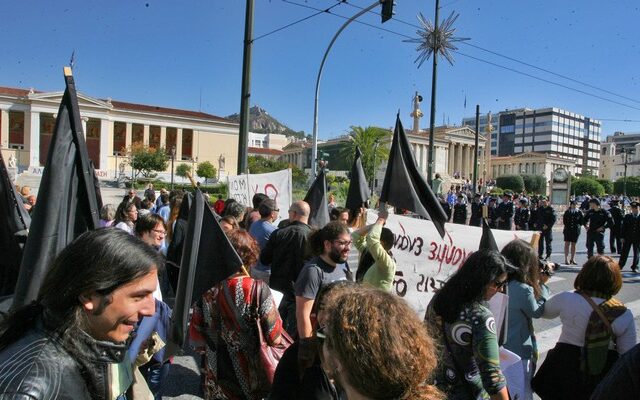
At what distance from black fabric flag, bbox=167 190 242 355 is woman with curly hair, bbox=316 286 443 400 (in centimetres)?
138

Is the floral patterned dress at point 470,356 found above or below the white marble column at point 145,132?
below

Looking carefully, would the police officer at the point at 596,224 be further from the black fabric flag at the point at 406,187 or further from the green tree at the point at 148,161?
the green tree at the point at 148,161

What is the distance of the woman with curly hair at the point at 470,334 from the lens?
244 centimetres

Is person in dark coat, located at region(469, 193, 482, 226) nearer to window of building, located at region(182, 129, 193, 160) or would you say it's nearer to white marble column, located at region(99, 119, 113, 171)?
white marble column, located at region(99, 119, 113, 171)

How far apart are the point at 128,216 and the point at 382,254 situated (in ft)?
11.6

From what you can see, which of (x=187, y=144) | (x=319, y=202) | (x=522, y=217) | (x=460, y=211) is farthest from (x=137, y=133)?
(x=319, y=202)

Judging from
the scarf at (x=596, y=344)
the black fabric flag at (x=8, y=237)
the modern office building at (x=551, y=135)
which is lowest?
the scarf at (x=596, y=344)

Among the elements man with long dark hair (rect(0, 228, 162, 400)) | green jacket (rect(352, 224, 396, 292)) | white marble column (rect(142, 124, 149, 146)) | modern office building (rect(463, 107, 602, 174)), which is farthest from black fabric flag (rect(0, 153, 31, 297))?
modern office building (rect(463, 107, 602, 174))

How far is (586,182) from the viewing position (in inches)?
2844

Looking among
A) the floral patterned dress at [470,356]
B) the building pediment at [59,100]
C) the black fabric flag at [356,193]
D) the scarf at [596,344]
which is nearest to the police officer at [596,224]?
the black fabric flag at [356,193]

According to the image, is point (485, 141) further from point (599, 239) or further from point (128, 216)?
point (128, 216)

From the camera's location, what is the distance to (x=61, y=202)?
7.32ft

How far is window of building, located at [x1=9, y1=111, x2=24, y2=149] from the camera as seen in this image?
210ft

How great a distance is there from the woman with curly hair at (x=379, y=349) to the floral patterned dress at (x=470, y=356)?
106cm
